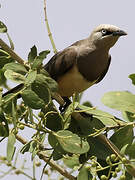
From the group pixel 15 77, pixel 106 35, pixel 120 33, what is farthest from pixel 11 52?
pixel 106 35

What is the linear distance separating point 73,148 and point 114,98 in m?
A: 0.36

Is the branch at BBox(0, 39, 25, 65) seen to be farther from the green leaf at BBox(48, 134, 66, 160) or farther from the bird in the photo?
the bird

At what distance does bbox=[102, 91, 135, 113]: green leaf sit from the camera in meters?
1.96

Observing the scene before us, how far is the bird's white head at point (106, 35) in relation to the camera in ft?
12.6

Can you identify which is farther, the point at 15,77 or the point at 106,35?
the point at 106,35

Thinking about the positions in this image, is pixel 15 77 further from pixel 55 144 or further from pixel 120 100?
pixel 120 100

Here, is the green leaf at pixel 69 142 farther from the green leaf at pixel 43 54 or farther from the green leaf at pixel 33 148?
the green leaf at pixel 43 54

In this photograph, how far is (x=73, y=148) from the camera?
5.79 ft

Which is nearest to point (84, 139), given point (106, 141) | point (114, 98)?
point (106, 141)

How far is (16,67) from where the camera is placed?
1.84 meters

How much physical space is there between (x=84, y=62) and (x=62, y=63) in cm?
21

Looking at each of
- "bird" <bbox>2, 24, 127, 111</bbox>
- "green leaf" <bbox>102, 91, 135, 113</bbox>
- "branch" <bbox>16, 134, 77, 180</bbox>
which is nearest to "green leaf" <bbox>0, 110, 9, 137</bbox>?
Result: "branch" <bbox>16, 134, 77, 180</bbox>

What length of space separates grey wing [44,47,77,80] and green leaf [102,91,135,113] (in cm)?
176

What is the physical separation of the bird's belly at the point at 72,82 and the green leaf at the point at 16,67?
5.91ft
